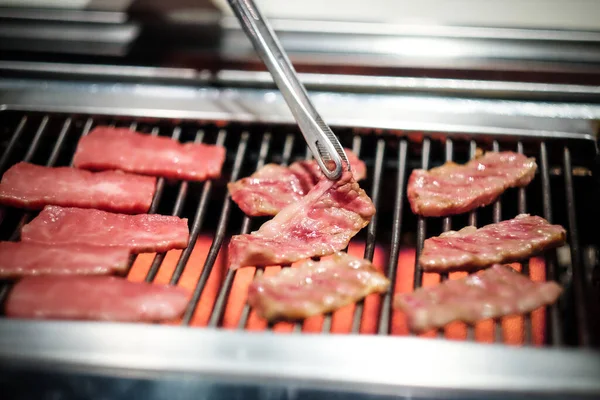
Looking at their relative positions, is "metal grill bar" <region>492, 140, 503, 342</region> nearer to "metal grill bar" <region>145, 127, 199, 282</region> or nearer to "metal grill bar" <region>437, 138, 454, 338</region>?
"metal grill bar" <region>437, 138, 454, 338</region>

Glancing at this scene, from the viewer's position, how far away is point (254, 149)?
238cm

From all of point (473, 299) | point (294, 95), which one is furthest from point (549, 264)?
point (294, 95)

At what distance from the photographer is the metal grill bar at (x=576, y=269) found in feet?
4.87

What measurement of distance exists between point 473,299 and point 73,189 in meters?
1.43

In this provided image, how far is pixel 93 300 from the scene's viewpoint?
1624mm

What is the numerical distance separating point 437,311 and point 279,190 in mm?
753

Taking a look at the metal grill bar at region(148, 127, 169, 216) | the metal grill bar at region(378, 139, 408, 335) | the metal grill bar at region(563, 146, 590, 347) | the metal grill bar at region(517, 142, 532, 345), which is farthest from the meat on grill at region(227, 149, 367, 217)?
the metal grill bar at region(563, 146, 590, 347)

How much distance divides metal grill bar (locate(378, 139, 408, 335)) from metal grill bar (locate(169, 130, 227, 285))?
25.1 inches

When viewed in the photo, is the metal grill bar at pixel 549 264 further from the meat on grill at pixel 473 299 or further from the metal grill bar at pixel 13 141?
the metal grill bar at pixel 13 141

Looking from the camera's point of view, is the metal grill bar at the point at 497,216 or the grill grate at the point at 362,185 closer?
the metal grill bar at the point at 497,216

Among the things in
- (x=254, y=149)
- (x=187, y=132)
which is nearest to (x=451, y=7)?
(x=254, y=149)

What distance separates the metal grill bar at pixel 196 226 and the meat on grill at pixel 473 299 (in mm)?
677

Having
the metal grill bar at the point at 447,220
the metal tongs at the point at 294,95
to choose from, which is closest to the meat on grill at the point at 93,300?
the metal tongs at the point at 294,95

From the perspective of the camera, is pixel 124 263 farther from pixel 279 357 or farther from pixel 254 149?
pixel 254 149
